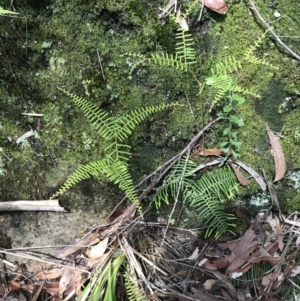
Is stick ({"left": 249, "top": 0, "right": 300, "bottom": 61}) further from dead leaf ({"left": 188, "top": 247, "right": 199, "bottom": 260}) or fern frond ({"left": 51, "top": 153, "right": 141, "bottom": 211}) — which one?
dead leaf ({"left": 188, "top": 247, "right": 199, "bottom": 260})

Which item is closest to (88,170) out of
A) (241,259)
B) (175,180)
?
(175,180)

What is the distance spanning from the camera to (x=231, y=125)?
9.46 feet

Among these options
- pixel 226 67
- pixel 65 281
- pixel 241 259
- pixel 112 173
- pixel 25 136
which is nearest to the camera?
pixel 226 67

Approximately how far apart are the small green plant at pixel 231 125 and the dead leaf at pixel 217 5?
578 millimetres

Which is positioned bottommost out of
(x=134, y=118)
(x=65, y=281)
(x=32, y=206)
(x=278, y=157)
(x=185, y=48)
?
(x=65, y=281)

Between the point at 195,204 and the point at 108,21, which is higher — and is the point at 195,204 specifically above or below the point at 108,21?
below

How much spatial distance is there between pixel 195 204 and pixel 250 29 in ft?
4.21

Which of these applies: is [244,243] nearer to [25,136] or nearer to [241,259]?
[241,259]

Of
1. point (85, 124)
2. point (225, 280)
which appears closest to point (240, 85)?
point (85, 124)

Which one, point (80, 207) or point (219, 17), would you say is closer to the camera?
point (219, 17)

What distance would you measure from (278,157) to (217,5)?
1.13m

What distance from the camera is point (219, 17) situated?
288cm

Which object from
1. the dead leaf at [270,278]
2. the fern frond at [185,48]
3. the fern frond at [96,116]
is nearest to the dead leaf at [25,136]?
the fern frond at [96,116]

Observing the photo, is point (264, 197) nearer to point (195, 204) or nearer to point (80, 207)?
point (195, 204)
